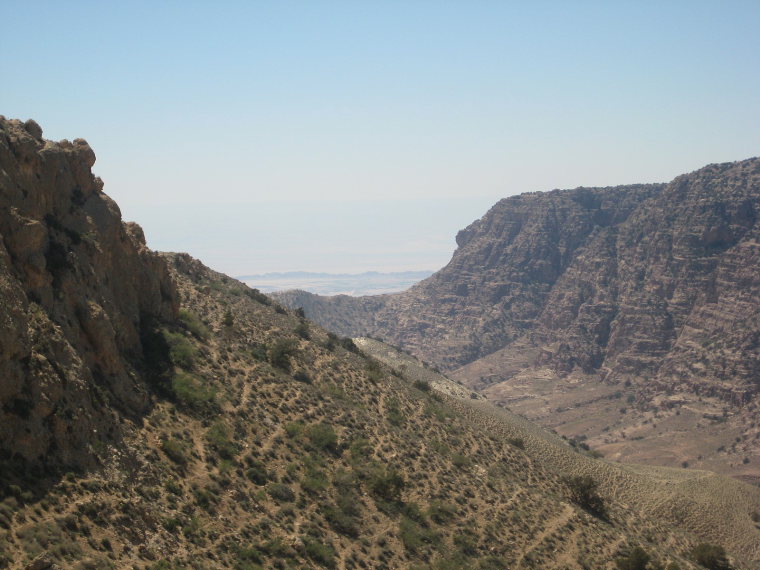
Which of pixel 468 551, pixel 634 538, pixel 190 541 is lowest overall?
pixel 634 538

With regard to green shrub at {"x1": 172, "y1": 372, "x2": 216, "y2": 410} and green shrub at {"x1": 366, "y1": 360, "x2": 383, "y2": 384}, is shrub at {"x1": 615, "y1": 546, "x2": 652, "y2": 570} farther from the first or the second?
green shrub at {"x1": 172, "y1": 372, "x2": 216, "y2": 410}

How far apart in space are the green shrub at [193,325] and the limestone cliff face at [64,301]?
210 centimetres

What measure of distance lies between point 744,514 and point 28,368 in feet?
223

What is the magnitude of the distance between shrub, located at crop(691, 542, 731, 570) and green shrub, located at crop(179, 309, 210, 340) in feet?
130

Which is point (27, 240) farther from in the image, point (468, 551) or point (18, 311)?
point (468, 551)

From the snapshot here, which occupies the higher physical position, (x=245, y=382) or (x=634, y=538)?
(x=245, y=382)

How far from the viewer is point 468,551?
117 ft

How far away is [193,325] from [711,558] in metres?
41.2

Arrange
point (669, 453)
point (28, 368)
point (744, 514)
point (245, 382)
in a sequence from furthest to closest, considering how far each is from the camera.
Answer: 1. point (669, 453)
2. point (744, 514)
3. point (245, 382)
4. point (28, 368)

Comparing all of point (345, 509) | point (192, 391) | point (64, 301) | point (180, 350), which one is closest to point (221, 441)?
point (192, 391)

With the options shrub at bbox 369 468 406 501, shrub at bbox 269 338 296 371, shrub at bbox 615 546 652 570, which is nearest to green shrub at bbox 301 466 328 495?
shrub at bbox 369 468 406 501

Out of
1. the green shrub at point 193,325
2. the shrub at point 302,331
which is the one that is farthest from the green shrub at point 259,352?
the shrub at point 302,331

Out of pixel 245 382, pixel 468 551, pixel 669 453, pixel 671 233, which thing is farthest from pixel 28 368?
pixel 671 233

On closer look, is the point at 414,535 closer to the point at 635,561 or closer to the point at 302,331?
the point at 635,561
